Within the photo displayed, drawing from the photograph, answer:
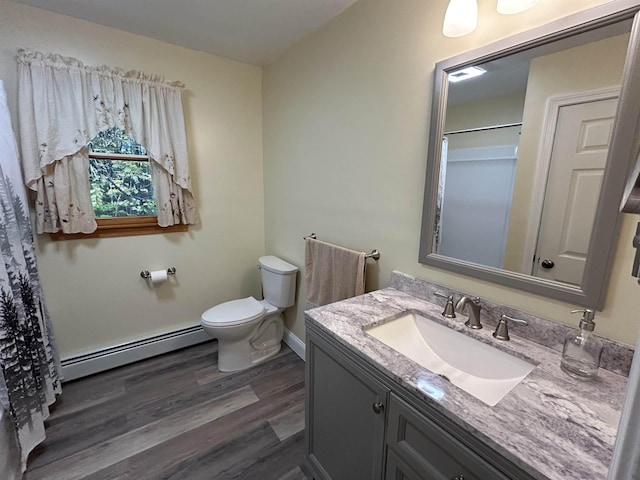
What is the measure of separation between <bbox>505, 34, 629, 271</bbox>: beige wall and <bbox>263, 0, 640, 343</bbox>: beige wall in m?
0.12

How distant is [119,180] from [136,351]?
4.32 feet

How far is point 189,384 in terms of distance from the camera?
6.72ft

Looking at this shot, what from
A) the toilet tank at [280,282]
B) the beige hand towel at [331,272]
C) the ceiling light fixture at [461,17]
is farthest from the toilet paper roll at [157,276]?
the ceiling light fixture at [461,17]

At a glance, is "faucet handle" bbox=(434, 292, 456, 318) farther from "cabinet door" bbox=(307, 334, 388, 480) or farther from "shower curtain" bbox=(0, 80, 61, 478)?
"shower curtain" bbox=(0, 80, 61, 478)

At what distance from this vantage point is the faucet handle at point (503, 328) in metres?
1.03

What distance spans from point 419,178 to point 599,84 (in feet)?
2.09

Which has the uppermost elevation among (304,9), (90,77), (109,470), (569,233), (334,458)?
(304,9)

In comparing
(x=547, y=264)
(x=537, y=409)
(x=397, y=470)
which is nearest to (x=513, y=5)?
(x=547, y=264)

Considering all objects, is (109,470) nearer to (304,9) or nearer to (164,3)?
(164,3)

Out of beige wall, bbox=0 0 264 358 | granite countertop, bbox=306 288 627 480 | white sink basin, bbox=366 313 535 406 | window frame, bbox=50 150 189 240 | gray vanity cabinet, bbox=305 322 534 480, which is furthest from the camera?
window frame, bbox=50 150 189 240

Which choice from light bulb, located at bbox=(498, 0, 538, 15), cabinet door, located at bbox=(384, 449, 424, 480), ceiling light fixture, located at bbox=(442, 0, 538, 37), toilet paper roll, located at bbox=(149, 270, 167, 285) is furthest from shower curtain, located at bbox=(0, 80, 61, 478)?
light bulb, located at bbox=(498, 0, 538, 15)

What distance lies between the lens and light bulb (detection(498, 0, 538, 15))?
2.97 ft

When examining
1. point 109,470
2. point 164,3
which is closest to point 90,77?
point 164,3

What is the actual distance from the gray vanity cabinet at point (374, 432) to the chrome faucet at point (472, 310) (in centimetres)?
45
